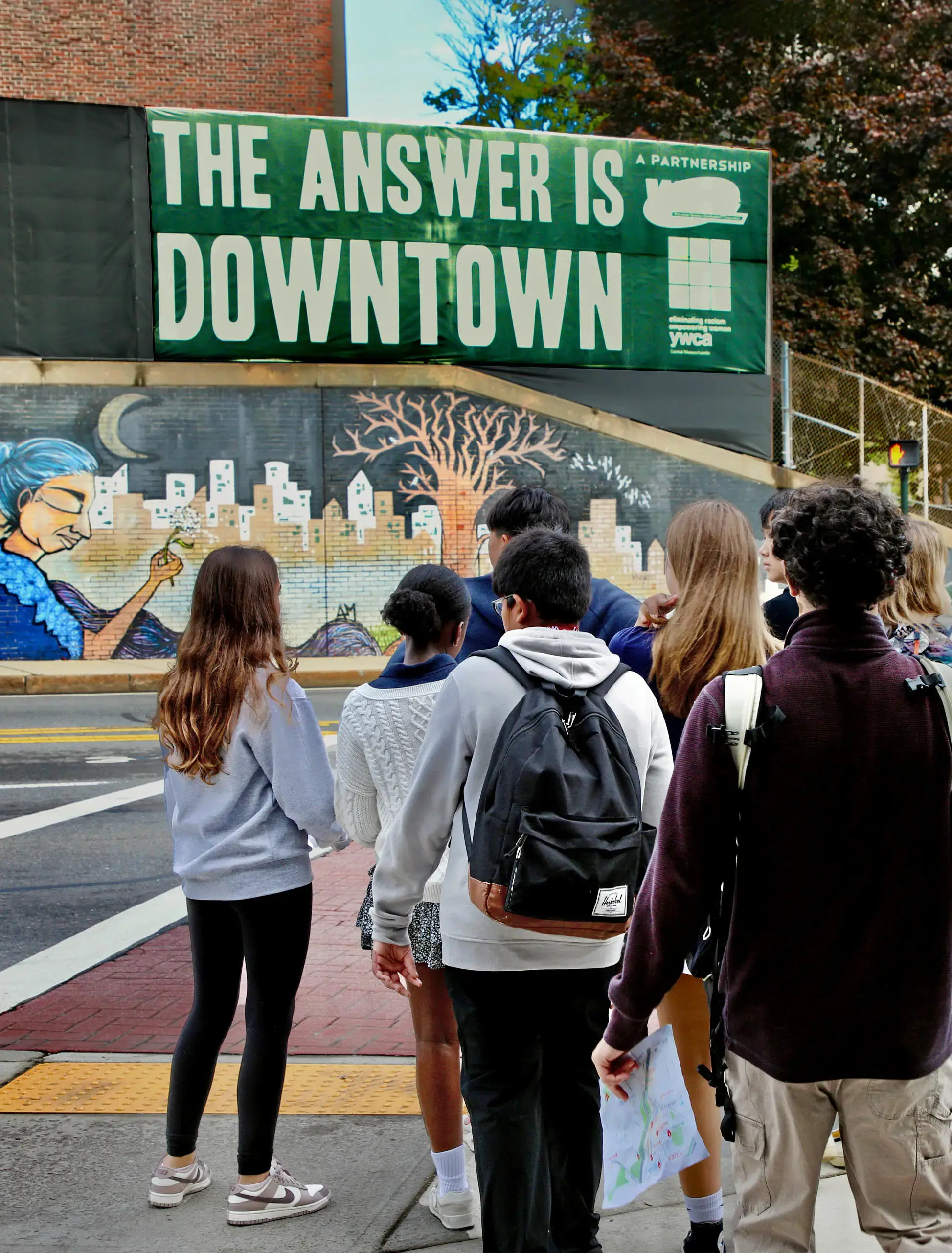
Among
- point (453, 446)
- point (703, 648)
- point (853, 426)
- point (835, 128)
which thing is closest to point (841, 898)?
point (703, 648)

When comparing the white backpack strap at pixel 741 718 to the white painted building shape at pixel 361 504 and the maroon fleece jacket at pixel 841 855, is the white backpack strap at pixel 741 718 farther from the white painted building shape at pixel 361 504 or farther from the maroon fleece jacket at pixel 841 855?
the white painted building shape at pixel 361 504

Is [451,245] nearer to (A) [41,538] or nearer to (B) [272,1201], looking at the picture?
(A) [41,538]

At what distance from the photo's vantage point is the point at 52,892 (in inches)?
274

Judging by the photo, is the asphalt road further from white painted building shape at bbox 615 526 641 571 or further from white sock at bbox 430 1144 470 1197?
white painted building shape at bbox 615 526 641 571

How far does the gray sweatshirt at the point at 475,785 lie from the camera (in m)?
2.68

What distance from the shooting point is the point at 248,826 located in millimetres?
3383

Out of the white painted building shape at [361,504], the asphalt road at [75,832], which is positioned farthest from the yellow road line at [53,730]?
the white painted building shape at [361,504]

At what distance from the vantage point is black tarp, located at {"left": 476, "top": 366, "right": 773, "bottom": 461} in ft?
65.9

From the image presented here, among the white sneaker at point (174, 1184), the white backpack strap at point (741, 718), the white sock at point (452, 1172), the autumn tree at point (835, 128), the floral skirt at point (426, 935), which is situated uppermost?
the autumn tree at point (835, 128)

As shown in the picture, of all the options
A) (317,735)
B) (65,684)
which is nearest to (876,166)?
(65,684)

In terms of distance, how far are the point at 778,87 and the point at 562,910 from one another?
80.3 ft

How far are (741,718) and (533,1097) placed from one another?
1074 millimetres

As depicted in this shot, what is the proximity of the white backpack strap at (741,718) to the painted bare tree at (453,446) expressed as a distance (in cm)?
1750

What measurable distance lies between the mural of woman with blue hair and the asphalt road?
451cm
